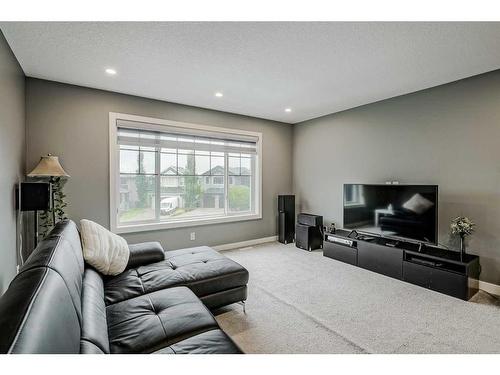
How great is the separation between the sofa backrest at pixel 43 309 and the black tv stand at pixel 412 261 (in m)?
3.35

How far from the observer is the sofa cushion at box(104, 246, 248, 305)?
1.98 m

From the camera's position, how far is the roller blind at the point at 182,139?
373 centimetres

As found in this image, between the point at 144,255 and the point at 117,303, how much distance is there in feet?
2.63

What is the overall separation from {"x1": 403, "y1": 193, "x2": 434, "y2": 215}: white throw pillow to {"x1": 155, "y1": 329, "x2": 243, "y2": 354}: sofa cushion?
291 cm

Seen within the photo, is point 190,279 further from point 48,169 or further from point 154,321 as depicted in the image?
point 48,169

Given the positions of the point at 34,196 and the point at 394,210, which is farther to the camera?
the point at 394,210

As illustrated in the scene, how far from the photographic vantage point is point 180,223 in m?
4.14

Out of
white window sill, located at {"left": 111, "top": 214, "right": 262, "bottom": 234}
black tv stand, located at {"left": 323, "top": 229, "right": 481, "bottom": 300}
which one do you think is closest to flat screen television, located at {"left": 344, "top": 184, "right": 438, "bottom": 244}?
black tv stand, located at {"left": 323, "top": 229, "right": 481, "bottom": 300}

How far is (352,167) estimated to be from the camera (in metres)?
4.38

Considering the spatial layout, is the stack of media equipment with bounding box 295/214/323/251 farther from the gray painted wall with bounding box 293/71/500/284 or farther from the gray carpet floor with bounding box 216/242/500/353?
the gray carpet floor with bounding box 216/242/500/353

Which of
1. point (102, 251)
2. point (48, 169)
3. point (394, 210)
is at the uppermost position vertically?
point (48, 169)

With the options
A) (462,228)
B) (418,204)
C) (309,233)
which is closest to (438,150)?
(418,204)

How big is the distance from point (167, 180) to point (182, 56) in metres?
2.10
